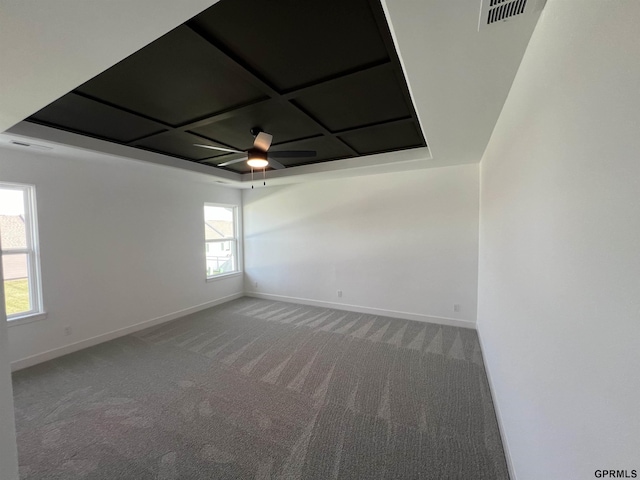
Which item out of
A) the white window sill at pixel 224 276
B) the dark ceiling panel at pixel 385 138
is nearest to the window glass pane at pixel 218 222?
the white window sill at pixel 224 276

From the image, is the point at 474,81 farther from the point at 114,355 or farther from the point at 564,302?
the point at 114,355

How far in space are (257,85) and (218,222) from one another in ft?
13.5

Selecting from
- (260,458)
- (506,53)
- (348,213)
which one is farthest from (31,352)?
(506,53)

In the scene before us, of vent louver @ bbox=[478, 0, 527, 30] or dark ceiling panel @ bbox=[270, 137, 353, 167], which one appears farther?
dark ceiling panel @ bbox=[270, 137, 353, 167]

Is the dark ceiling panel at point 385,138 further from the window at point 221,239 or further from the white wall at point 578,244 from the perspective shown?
the window at point 221,239

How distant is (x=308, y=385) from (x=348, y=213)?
3029mm

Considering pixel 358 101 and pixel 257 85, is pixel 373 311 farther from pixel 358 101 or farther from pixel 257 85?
pixel 257 85

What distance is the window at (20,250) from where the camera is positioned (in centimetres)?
289

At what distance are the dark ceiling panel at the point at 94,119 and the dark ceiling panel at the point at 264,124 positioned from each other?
23.3 inches

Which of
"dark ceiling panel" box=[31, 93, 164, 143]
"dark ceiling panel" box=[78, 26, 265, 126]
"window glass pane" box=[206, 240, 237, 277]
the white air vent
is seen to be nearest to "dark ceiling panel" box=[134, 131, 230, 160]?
"dark ceiling panel" box=[31, 93, 164, 143]

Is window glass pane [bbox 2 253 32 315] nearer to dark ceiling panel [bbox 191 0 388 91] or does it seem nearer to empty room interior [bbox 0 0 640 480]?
empty room interior [bbox 0 0 640 480]

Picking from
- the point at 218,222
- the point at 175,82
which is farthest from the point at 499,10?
the point at 218,222

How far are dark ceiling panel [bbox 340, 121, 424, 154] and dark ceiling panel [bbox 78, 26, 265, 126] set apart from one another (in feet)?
4.48

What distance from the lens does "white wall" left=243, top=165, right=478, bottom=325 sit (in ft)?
12.8
